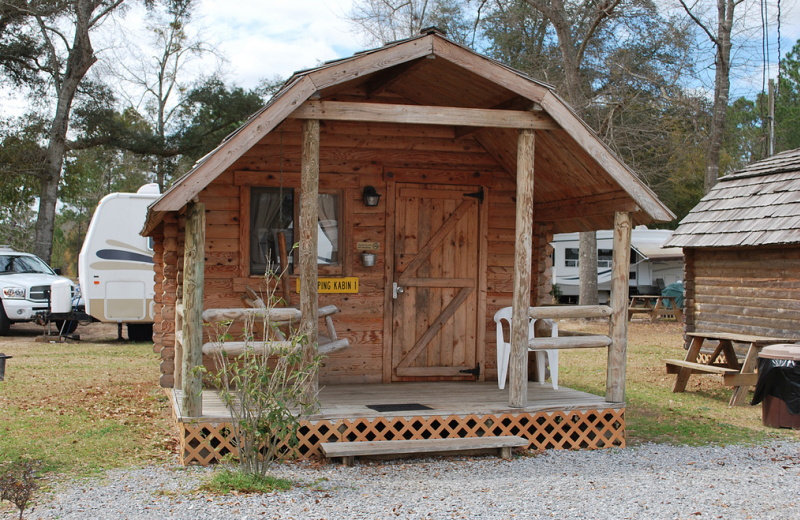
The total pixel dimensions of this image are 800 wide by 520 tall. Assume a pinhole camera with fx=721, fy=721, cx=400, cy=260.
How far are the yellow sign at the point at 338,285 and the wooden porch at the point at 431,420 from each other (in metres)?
1.12

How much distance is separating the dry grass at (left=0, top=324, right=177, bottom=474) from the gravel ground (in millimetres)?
812

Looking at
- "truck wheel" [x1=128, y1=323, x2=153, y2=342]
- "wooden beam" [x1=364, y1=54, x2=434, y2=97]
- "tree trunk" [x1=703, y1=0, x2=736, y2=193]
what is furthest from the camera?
"tree trunk" [x1=703, y1=0, x2=736, y2=193]

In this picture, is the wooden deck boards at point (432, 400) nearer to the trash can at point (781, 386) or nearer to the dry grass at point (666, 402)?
the dry grass at point (666, 402)

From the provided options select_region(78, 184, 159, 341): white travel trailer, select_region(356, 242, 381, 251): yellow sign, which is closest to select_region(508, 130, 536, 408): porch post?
select_region(356, 242, 381, 251): yellow sign

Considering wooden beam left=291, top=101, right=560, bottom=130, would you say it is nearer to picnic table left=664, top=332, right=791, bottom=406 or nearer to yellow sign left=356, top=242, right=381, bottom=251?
yellow sign left=356, top=242, right=381, bottom=251

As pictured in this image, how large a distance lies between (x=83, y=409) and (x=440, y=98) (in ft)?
17.1

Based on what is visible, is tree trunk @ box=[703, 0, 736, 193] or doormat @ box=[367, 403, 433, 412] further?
tree trunk @ box=[703, 0, 736, 193]

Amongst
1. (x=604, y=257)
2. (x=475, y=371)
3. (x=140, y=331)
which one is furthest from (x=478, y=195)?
(x=604, y=257)

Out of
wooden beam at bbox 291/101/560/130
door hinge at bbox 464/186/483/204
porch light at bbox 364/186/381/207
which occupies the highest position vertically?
wooden beam at bbox 291/101/560/130

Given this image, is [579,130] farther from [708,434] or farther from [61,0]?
[61,0]

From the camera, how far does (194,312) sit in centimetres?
576

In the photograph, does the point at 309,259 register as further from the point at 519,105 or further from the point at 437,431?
the point at 519,105

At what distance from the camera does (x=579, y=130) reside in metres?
6.29

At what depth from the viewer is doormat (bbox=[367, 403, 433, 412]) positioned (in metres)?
6.46
